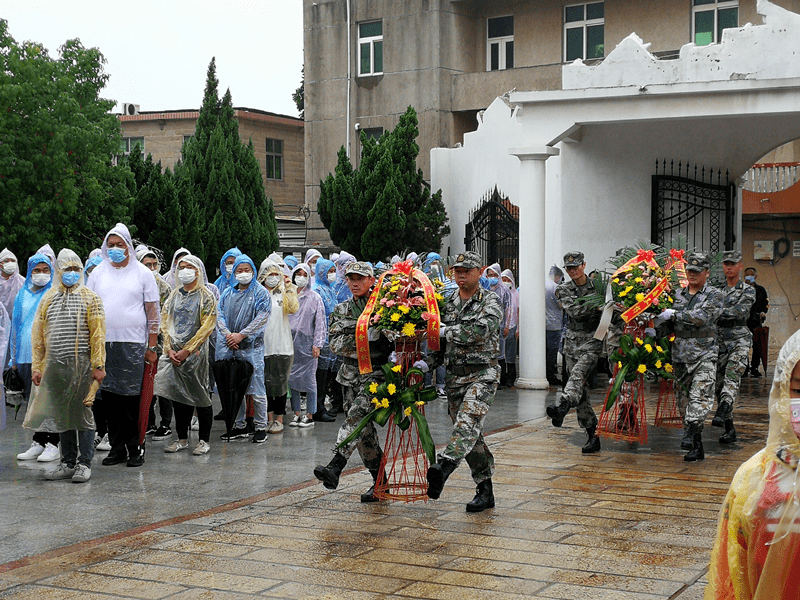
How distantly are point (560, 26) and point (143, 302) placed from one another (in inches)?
852

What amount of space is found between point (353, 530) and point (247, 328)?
428cm

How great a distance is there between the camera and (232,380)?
11219 mm

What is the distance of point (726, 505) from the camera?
337 centimetres

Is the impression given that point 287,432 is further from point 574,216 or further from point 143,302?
point 574,216

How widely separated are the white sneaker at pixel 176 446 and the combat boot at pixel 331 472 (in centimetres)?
321

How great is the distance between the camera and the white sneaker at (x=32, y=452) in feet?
33.3

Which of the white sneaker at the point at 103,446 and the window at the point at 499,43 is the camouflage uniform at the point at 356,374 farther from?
the window at the point at 499,43

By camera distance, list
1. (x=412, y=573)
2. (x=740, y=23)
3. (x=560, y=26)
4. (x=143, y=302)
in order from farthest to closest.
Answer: (x=560, y=26) → (x=740, y=23) → (x=143, y=302) → (x=412, y=573)

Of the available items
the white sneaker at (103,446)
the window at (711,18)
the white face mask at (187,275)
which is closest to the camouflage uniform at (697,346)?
the white face mask at (187,275)

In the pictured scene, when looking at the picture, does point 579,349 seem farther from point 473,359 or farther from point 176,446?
point 176,446

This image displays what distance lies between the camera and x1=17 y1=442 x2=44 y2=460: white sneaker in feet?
33.3

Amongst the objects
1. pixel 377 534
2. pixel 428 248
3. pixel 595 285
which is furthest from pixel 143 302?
pixel 428 248

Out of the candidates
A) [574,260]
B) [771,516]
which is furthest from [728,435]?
[771,516]

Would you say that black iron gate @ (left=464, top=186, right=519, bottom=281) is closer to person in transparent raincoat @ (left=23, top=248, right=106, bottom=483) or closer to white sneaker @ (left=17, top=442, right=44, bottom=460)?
white sneaker @ (left=17, top=442, right=44, bottom=460)
